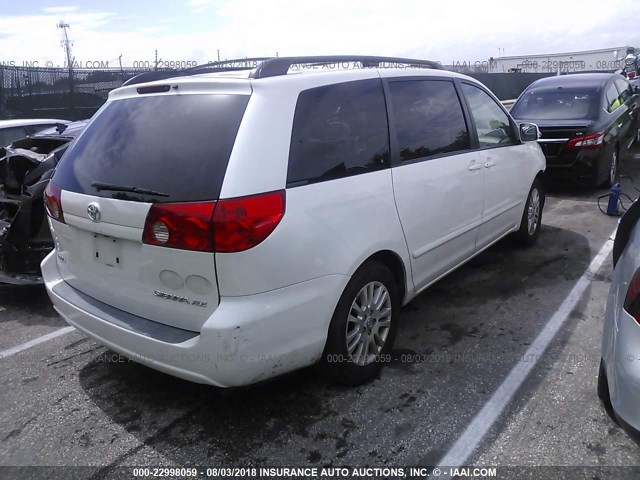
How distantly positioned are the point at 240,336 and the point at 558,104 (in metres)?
7.95

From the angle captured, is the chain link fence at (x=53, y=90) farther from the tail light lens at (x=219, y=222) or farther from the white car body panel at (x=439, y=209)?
the tail light lens at (x=219, y=222)

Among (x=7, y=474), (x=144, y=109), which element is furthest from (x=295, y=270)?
(x=7, y=474)

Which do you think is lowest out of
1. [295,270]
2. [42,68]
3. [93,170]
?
[295,270]

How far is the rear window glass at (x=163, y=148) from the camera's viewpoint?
8.16 ft

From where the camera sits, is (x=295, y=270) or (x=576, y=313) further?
(x=576, y=313)

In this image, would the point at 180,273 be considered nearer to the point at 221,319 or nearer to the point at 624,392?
the point at 221,319

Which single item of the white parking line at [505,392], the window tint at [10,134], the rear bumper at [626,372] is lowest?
the white parking line at [505,392]

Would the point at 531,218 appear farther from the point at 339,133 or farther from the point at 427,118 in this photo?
the point at 339,133

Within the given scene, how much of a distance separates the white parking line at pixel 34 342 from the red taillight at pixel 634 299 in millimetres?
3848

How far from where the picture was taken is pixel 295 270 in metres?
2.57

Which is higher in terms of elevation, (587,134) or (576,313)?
(587,134)

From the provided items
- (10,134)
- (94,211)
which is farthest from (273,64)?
(10,134)

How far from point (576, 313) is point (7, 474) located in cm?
387

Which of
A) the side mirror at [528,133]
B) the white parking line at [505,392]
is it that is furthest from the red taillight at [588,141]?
the white parking line at [505,392]
